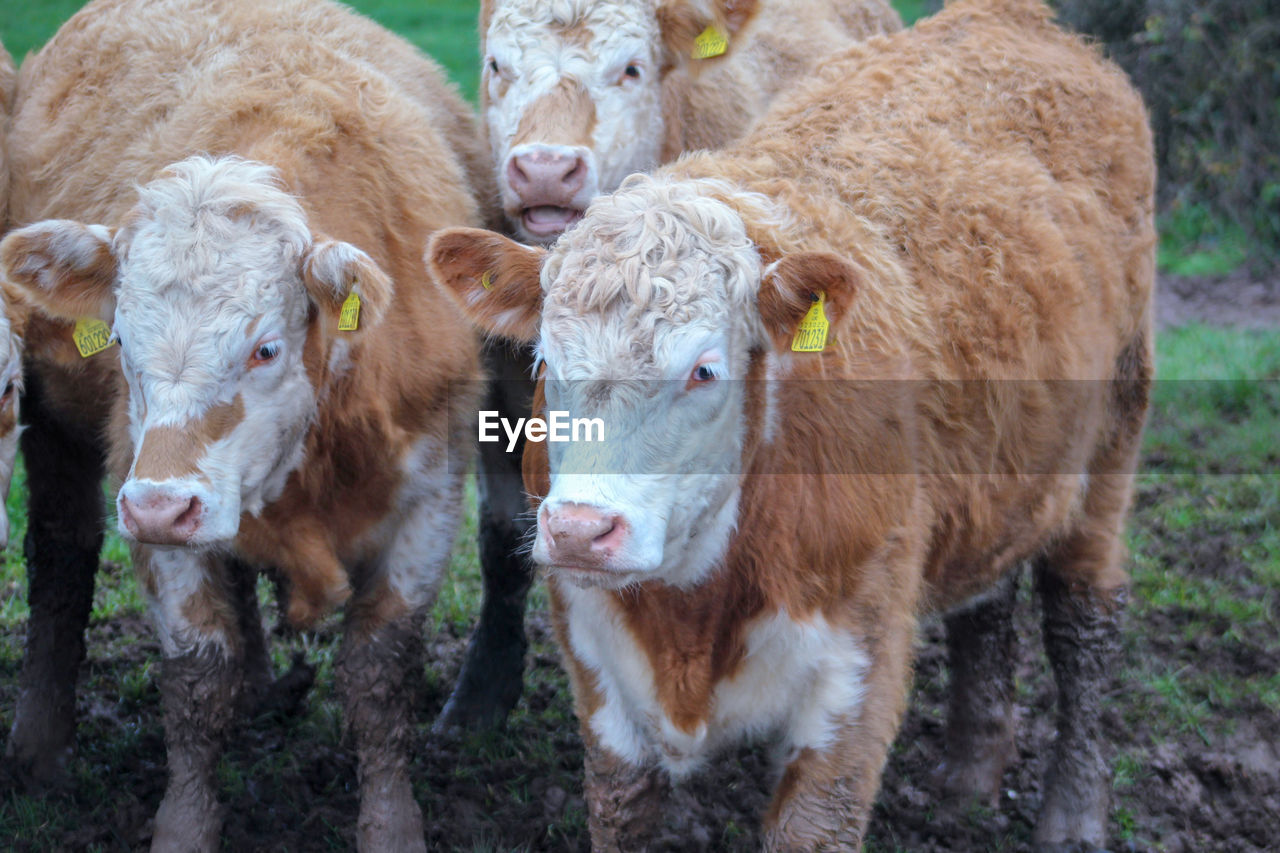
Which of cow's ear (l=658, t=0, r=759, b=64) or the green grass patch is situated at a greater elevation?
cow's ear (l=658, t=0, r=759, b=64)

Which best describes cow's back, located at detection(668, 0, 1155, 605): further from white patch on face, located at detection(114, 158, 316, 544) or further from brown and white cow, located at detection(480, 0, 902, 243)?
white patch on face, located at detection(114, 158, 316, 544)

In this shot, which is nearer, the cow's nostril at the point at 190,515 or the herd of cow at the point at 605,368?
the herd of cow at the point at 605,368

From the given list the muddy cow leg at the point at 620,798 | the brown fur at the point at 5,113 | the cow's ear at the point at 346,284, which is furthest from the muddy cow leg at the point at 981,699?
the brown fur at the point at 5,113

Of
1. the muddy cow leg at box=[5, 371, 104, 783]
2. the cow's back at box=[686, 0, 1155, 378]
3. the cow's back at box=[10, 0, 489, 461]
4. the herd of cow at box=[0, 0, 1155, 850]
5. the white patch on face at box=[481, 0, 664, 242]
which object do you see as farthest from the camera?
the white patch on face at box=[481, 0, 664, 242]

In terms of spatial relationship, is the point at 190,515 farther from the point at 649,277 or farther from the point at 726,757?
the point at 726,757

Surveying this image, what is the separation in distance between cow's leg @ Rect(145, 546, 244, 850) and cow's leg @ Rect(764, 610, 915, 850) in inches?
66.9

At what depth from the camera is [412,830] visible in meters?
4.00

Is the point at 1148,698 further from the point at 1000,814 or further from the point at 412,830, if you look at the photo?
the point at 412,830

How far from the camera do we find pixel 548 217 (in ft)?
14.8

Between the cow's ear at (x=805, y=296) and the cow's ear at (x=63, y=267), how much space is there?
1828 mm

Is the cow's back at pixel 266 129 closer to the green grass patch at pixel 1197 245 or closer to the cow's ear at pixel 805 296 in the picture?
the cow's ear at pixel 805 296

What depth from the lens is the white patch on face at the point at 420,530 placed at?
13.4 feet

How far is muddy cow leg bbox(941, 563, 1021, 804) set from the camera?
14.6ft

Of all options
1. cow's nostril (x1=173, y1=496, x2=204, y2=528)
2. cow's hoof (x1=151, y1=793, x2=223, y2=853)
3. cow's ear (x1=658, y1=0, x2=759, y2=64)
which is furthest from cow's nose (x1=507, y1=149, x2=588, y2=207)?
cow's hoof (x1=151, y1=793, x2=223, y2=853)
